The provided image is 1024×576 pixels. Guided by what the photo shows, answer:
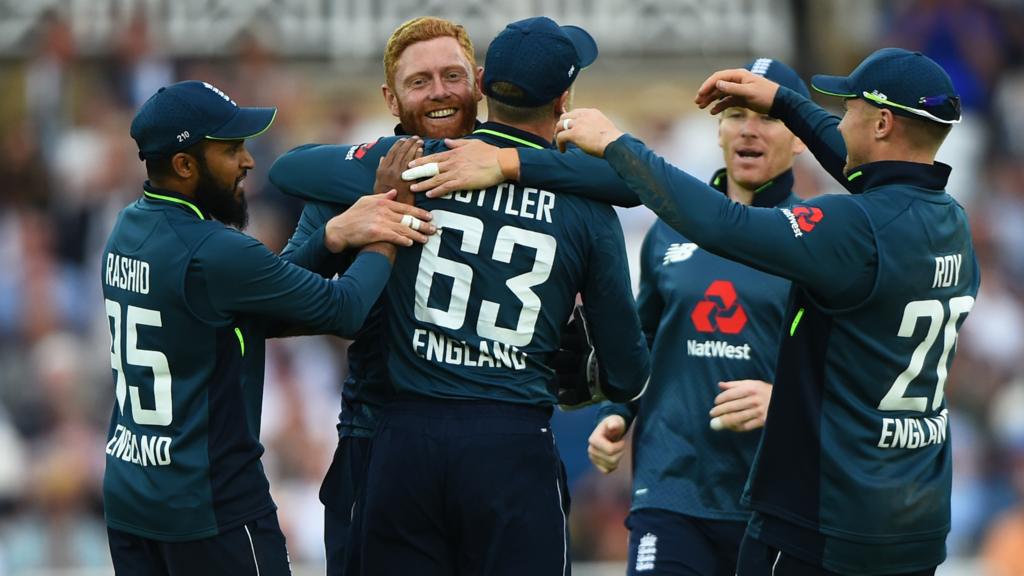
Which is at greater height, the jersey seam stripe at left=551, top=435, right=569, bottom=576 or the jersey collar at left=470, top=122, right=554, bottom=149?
the jersey collar at left=470, top=122, right=554, bottom=149

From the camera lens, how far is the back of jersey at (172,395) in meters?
4.92

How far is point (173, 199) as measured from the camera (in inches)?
198

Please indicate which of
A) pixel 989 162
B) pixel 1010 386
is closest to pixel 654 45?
pixel 989 162

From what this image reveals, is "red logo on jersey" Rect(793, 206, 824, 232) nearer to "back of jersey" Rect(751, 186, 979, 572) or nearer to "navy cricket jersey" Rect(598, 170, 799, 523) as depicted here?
"back of jersey" Rect(751, 186, 979, 572)

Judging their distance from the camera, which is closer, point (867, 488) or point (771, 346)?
point (867, 488)

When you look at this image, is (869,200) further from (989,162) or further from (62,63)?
(62,63)

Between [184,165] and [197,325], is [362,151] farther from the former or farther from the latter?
[197,325]

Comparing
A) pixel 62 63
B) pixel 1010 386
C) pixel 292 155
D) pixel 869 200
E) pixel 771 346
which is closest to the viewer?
pixel 869 200

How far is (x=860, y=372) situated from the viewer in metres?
4.82

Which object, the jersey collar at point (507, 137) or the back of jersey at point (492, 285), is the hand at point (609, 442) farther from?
the jersey collar at point (507, 137)

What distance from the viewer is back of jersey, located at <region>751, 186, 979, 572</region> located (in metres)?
4.79

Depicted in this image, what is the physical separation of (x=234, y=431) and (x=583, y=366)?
1.18m

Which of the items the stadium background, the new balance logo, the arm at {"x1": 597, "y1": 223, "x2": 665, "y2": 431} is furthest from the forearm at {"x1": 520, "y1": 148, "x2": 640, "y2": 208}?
the stadium background

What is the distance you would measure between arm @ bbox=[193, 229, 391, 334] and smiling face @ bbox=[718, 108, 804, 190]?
187 cm
